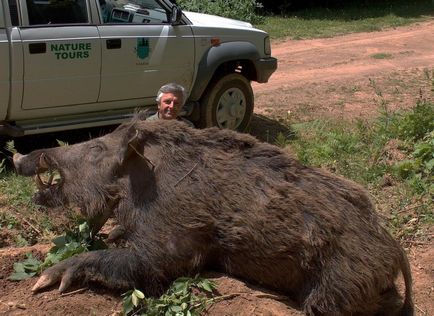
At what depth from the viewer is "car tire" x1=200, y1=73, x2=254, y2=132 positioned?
27.7ft

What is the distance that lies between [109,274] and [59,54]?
3.64 meters

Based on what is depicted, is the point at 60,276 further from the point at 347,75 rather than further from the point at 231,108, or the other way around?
the point at 347,75

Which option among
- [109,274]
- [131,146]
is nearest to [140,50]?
[131,146]

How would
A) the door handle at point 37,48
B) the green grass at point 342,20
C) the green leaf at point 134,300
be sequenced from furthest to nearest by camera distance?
the green grass at point 342,20 < the door handle at point 37,48 < the green leaf at point 134,300

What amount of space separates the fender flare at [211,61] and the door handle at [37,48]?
204cm

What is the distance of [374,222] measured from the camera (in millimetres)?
4258

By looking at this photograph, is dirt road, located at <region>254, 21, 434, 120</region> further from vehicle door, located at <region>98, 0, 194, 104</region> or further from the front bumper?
vehicle door, located at <region>98, 0, 194, 104</region>

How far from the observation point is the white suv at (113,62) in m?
6.77

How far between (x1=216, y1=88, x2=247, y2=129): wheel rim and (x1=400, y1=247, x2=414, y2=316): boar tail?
448 centimetres

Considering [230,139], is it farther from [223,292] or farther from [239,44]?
[239,44]

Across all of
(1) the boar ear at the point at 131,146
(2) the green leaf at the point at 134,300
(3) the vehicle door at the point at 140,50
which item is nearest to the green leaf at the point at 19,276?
(2) the green leaf at the point at 134,300

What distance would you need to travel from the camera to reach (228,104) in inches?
341

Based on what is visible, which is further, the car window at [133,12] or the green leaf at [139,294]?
the car window at [133,12]

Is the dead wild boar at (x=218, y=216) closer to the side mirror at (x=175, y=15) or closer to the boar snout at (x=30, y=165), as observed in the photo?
the boar snout at (x=30, y=165)
